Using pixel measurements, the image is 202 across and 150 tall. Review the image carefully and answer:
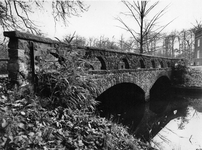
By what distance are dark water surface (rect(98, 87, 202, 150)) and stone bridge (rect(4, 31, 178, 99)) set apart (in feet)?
4.18

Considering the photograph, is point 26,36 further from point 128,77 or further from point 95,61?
point 128,77

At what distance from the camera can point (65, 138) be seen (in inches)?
83.0

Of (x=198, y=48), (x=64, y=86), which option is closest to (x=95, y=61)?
(x=64, y=86)

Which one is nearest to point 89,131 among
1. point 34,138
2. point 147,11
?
point 34,138

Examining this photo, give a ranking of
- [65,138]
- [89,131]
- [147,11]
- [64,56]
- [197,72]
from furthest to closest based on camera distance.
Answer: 1. [197,72]
2. [147,11]
3. [64,56]
4. [89,131]
5. [65,138]

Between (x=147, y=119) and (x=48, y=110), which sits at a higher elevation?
(x=48, y=110)

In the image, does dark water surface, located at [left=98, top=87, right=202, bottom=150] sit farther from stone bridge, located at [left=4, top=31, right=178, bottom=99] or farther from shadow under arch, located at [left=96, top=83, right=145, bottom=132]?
stone bridge, located at [left=4, top=31, right=178, bottom=99]

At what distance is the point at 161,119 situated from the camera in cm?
653

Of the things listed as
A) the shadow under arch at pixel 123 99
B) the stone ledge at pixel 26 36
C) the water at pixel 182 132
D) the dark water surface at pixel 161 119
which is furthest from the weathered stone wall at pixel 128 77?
the water at pixel 182 132

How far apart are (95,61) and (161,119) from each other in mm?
4122

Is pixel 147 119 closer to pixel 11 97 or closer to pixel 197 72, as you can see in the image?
pixel 11 97

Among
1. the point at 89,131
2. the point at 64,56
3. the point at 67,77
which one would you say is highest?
the point at 64,56

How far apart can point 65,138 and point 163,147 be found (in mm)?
3304

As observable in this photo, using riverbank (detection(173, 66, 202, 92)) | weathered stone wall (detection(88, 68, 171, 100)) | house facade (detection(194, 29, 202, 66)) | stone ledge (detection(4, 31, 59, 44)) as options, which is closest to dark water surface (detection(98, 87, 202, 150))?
riverbank (detection(173, 66, 202, 92))
